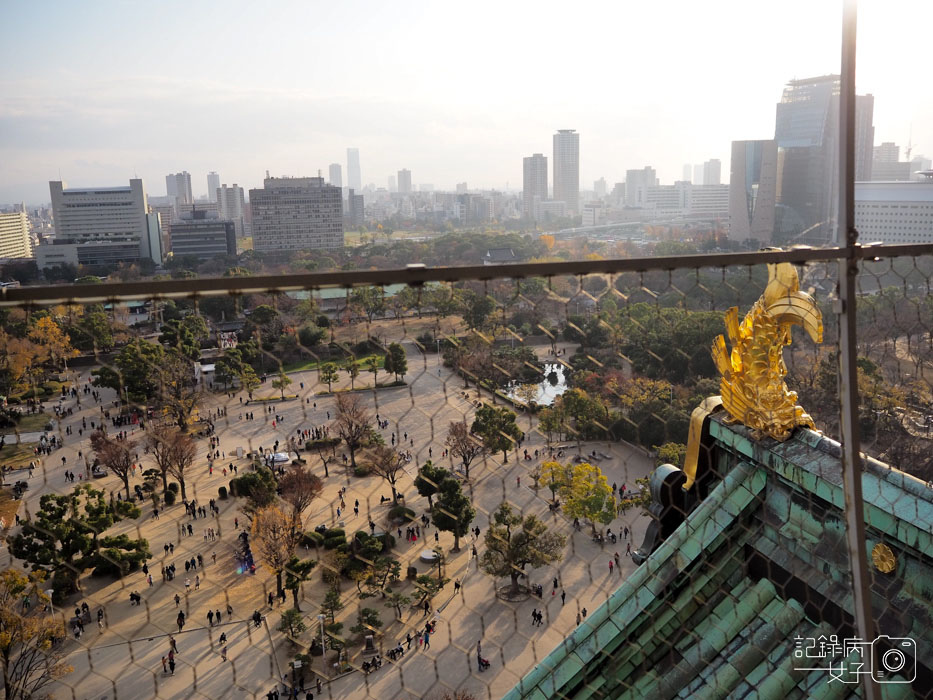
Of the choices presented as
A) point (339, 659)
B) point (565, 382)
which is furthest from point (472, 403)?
point (339, 659)

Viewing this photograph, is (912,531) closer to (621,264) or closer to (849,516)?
(849,516)

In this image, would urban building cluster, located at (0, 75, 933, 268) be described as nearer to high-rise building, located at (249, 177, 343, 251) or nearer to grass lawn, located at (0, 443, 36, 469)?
high-rise building, located at (249, 177, 343, 251)

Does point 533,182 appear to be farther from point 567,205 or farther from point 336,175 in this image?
point 336,175

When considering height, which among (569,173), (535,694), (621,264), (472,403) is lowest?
(472,403)

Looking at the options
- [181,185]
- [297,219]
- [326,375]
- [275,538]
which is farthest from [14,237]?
[326,375]

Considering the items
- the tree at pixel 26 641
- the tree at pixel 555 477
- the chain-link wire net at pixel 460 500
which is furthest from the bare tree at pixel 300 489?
the tree at pixel 555 477

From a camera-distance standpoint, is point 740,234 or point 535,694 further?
point 740,234
